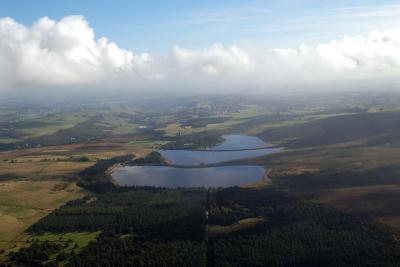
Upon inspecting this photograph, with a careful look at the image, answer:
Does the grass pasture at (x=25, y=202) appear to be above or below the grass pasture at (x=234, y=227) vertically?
above

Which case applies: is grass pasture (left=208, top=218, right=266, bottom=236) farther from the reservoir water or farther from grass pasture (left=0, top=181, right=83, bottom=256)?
grass pasture (left=0, top=181, right=83, bottom=256)

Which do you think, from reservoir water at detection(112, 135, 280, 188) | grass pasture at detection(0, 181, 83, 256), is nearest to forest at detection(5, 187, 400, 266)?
grass pasture at detection(0, 181, 83, 256)

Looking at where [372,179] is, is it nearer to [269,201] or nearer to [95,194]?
[269,201]

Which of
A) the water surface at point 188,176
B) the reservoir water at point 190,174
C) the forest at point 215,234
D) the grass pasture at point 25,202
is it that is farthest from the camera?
the reservoir water at point 190,174

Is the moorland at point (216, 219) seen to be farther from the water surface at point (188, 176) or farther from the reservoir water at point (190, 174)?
the reservoir water at point (190, 174)

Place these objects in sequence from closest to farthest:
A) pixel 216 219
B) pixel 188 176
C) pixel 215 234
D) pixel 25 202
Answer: pixel 215 234, pixel 216 219, pixel 25 202, pixel 188 176

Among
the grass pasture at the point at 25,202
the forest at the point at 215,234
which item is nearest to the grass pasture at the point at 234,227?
the forest at the point at 215,234

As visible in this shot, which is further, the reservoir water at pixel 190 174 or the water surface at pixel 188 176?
the reservoir water at pixel 190 174

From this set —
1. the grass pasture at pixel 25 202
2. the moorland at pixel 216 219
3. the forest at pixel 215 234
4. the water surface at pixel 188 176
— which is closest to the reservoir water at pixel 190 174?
the water surface at pixel 188 176

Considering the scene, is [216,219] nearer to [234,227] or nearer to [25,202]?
[234,227]

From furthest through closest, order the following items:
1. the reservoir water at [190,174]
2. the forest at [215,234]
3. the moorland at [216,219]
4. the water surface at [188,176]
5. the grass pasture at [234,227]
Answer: the reservoir water at [190,174] < the water surface at [188,176] < the grass pasture at [234,227] < the moorland at [216,219] < the forest at [215,234]

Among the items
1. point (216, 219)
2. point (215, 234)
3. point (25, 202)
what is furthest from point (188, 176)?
point (215, 234)

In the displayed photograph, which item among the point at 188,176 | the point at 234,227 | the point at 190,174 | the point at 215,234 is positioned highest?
the point at 190,174
